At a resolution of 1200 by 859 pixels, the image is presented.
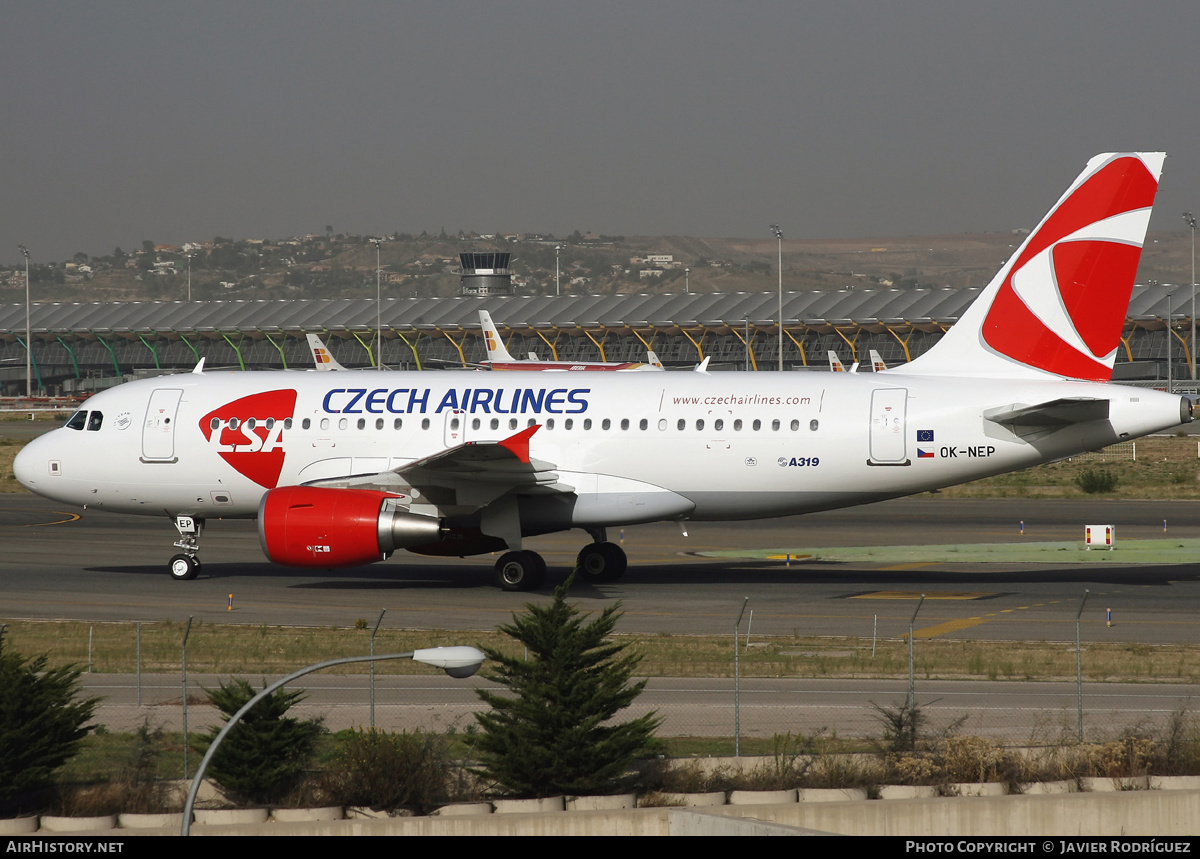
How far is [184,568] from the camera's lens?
32469 mm

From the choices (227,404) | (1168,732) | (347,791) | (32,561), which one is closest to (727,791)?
(347,791)

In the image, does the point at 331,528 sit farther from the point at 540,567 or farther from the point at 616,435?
the point at 616,435

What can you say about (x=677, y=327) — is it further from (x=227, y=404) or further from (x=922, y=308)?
(x=227, y=404)

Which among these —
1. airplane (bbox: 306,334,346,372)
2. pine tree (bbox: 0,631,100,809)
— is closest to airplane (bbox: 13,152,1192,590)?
pine tree (bbox: 0,631,100,809)

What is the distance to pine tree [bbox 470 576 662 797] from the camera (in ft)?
51.0

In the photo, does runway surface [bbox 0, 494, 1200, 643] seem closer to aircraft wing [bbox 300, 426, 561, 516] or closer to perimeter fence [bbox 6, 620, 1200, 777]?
perimeter fence [bbox 6, 620, 1200, 777]

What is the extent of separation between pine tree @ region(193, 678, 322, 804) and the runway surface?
10413 mm

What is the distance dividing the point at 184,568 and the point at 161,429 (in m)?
3.37

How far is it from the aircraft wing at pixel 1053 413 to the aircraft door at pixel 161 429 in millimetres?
18612

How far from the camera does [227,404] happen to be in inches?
1258

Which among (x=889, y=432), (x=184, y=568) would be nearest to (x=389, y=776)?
(x=889, y=432)

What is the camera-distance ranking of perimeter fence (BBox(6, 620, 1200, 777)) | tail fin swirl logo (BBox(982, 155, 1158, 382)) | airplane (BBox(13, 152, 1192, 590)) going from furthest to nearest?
tail fin swirl logo (BBox(982, 155, 1158, 382)) < airplane (BBox(13, 152, 1192, 590)) < perimeter fence (BBox(6, 620, 1200, 777))

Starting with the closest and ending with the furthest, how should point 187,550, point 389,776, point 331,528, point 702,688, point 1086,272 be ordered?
point 389,776 → point 702,688 → point 331,528 → point 1086,272 → point 187,550
